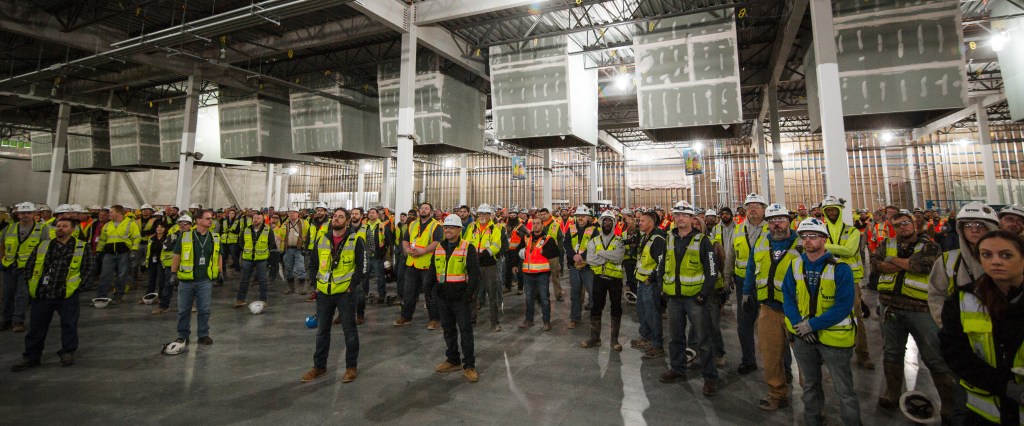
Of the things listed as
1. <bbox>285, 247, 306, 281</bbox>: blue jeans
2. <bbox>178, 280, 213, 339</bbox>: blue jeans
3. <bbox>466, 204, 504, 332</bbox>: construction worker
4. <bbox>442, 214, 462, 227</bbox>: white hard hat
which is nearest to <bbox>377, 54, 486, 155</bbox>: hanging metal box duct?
<bbox>285, 247, 306, 281</bbox>: blue jeans

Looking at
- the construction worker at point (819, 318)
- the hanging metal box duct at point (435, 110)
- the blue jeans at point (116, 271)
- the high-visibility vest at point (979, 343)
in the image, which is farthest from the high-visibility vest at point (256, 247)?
the high-visibility vest at point (979, 343)

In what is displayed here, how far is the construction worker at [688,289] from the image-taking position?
15.1 ft

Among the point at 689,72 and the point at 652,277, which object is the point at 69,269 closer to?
the point at 652,277

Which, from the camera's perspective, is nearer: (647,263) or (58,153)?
(647,263)

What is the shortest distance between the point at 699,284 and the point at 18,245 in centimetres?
1126

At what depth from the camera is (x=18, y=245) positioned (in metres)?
7.05

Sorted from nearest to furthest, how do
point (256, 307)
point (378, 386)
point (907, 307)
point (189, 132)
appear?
point (907, 307) → point (378, 386) → point (256, 307) → point (189, 132)

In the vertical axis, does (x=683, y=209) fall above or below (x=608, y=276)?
above

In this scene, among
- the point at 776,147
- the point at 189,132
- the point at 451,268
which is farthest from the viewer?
the point at 189,132

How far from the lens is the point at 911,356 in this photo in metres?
5.69

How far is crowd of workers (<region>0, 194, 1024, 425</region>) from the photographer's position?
2264 millimetres

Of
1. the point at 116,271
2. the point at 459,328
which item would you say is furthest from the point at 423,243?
the point at 116,271

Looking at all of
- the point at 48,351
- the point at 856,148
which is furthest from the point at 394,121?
the point at 856,148

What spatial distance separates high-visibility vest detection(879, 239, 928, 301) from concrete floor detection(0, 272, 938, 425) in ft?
4.11
